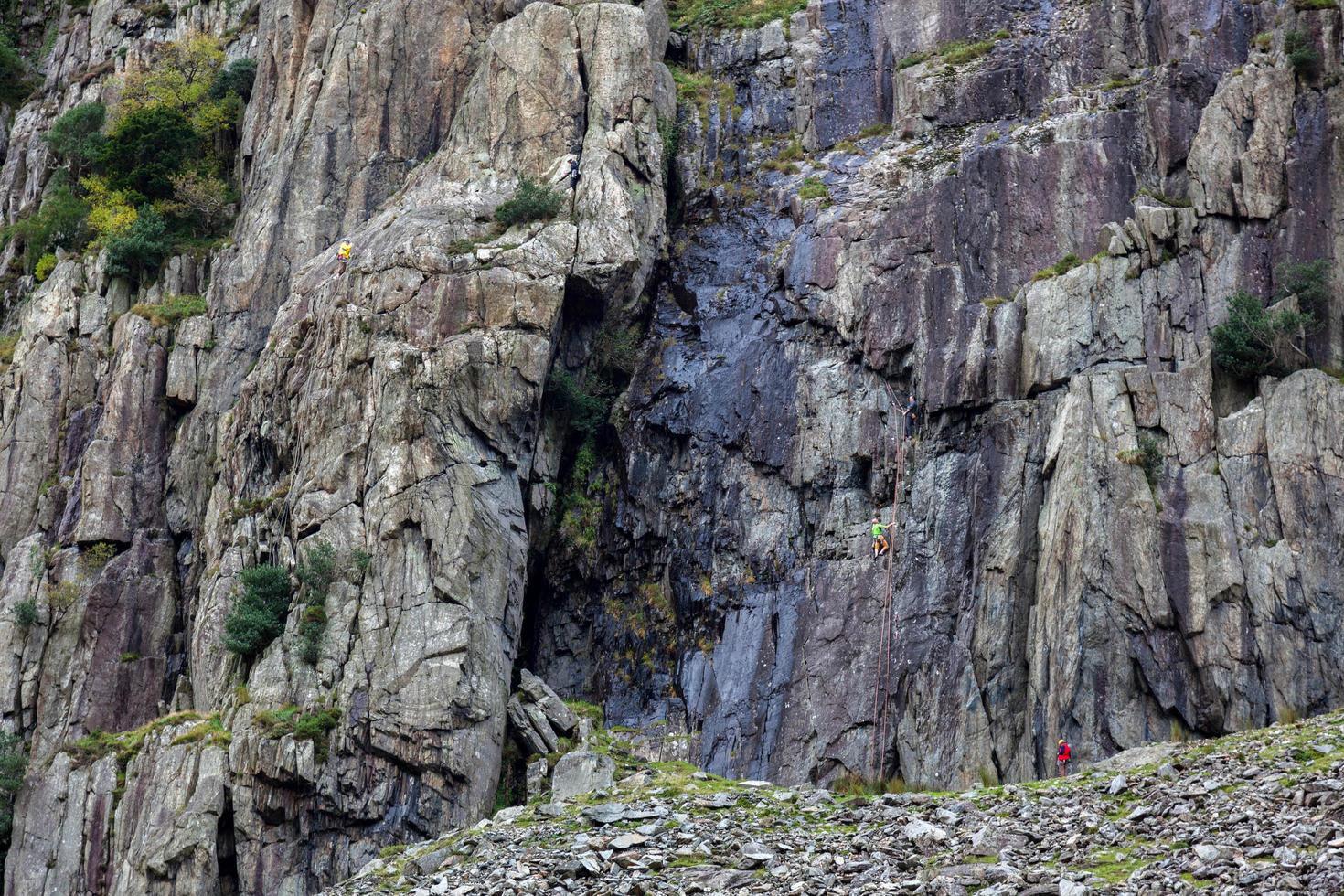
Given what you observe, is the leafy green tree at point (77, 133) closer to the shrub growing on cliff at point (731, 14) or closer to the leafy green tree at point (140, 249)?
the leafy green tree at point (140, 249)

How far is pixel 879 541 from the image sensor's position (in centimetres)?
4719

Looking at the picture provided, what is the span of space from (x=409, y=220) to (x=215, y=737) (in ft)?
63.7

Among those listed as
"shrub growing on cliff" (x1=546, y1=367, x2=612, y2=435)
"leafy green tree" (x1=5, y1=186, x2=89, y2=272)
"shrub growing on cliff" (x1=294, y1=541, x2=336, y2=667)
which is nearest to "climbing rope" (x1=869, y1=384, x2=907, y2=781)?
"shrub growing on cliff" (x1=546, y1=367, x2=612, y2=435)

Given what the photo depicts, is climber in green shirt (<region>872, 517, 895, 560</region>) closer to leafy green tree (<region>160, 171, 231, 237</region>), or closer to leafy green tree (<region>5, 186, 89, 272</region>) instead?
leafy green tree (<region>160, 171, 231, 237</region>)

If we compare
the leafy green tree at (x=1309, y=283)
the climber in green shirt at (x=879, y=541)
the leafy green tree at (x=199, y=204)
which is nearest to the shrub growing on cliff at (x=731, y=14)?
the leafy green tree at (x=199, y=204)

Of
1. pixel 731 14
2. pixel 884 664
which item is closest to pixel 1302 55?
pixel 884 664

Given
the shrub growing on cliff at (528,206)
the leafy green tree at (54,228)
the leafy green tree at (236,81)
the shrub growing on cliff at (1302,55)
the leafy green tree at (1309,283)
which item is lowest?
the leafy green tree at (1309,283)

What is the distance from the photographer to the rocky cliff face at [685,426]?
43219 millimetres

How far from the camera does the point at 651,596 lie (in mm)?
51500

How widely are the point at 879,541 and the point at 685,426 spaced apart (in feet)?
30.4

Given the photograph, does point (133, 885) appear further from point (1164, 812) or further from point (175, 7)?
point (175, 7)

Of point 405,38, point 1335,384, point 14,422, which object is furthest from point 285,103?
point 1335,384

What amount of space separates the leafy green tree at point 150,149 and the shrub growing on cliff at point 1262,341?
44.4 m

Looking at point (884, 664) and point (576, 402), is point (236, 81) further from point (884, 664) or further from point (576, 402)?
point (884, 664)
